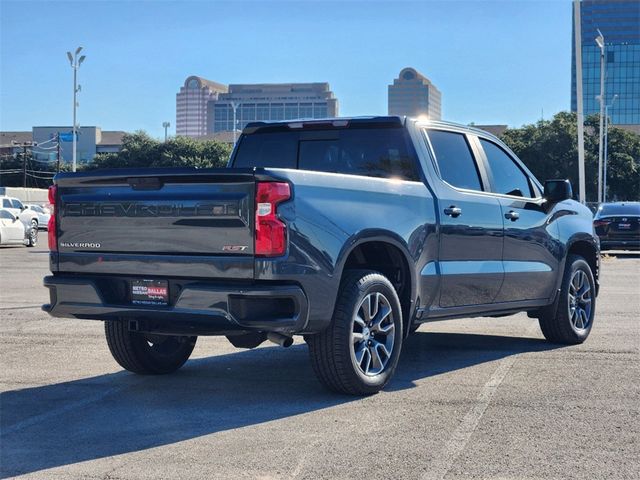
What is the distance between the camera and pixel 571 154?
67062mm

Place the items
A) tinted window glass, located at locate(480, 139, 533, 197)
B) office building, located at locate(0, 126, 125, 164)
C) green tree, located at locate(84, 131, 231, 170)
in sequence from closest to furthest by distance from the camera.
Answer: tinted window glass, located at locate(480, 139, 533, 197) → green tree, located at locate(84, 131, 231, 170) → office building, located at locate(0, 126, 125, 164)

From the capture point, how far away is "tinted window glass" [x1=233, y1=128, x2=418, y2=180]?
23.1ft

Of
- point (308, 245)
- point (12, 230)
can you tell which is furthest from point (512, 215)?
point (12, 230)

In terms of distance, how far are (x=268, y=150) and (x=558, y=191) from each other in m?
2.80

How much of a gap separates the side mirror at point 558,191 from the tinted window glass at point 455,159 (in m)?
1.09

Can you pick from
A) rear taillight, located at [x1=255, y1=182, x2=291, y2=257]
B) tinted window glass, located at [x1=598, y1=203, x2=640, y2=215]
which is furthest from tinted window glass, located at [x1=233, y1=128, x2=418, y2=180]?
tinted window glass, located at [x1=598, y1=203, x2=640, y2=215]

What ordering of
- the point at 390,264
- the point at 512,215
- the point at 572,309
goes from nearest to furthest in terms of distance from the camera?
the point at 390,264 → the point at 512,215 → the point at 572,309

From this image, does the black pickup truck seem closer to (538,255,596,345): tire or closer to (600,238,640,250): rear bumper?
(538,255,596,345): tire

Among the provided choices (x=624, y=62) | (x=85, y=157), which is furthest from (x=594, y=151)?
(x=624, y=62)

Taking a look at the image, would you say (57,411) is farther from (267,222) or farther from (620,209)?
(620,209)

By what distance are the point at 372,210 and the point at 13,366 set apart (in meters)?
3.39

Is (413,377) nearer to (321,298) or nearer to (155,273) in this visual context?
(321,298)

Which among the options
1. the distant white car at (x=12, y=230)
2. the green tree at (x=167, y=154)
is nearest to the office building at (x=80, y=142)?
the green tree at (x=167, y=154)

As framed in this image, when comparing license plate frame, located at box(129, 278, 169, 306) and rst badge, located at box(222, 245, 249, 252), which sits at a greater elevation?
rst badge, located at box(222, 245, 249, 252)
